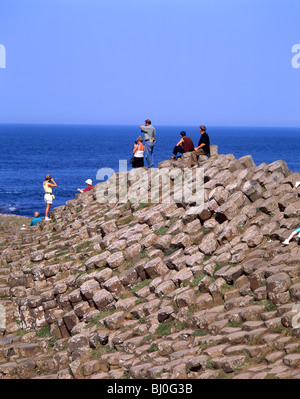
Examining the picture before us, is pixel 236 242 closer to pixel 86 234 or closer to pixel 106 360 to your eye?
pixel 106 360

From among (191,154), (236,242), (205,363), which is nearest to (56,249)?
(191,154)

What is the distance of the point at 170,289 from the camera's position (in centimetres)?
2155

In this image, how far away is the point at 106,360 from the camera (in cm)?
2023

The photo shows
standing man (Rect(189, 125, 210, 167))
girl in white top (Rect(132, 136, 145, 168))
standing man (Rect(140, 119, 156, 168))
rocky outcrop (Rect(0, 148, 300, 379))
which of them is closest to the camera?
rocky outcrop (Rect(0, 148, 300, 379))

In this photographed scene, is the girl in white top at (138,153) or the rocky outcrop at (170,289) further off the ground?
the girl in white top at (138,153)

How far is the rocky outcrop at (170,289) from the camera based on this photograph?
58.9 feet

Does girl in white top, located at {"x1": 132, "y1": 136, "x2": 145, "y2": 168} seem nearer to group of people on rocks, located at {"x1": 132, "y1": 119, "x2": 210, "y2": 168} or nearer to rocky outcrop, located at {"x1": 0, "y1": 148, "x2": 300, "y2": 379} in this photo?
group of people on rocks, located at {"x1": 132, "y1": 119, "x2": 210, "y2": 168}

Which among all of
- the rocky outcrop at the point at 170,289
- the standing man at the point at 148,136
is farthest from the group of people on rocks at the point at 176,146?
the rocky outcrop at the point at 170,289

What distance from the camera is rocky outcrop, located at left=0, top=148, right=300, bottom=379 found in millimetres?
17938

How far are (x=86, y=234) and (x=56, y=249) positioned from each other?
1.53 meters

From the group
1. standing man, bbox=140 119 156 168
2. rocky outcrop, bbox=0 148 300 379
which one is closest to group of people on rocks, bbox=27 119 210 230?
standing man, bbox=140 119 156 168

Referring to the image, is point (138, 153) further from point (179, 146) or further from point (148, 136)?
point (179, 146)

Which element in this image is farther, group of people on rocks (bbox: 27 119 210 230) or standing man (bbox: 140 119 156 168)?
standing man (bbox: 140 119 156 168)

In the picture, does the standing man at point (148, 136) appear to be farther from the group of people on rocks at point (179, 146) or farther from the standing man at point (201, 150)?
the standing man at point (201, 150)
